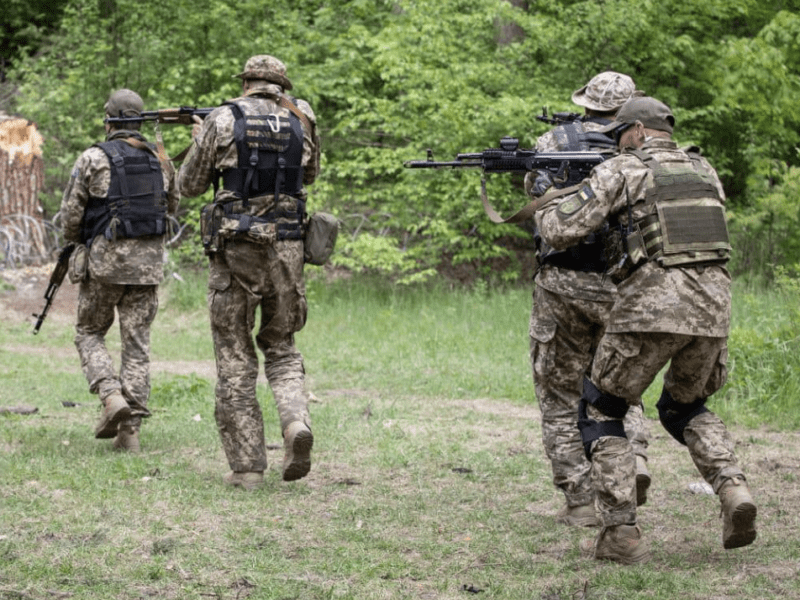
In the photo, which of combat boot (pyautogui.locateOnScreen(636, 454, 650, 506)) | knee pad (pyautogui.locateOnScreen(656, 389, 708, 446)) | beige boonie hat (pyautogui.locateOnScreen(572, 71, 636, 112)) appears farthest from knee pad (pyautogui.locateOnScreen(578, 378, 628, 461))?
beige boonie hat (pyautogui.locateOnScreen(572, 71, 636, 112))

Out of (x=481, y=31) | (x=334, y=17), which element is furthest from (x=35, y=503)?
(x=334, y=17)

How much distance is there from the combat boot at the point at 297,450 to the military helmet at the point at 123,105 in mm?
2676

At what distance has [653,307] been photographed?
441cm

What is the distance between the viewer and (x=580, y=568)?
457 cm

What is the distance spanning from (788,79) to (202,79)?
837 centimetres

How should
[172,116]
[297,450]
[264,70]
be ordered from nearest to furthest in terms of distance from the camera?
[297,450] < [264,70] < [172,116]

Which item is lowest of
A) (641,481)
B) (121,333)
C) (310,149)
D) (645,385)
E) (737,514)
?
(121,333)

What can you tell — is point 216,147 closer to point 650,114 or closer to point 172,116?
point 172,116

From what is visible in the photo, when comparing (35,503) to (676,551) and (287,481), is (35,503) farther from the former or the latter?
(676,551)

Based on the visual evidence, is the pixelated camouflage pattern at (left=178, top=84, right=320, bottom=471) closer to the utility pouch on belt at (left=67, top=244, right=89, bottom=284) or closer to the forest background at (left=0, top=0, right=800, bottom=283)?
the utility pouch on belt at (left=67, top=244, right=89, bottom=284)

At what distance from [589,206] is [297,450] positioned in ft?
7.28

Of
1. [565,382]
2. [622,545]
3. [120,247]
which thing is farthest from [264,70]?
[622,545]

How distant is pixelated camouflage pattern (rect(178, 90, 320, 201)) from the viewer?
582 centimetres

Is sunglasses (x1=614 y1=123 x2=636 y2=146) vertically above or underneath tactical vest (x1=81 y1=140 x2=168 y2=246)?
above
